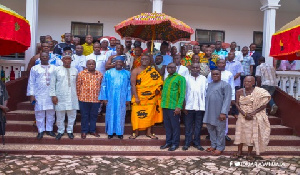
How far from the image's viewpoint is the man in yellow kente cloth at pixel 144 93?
5.77m

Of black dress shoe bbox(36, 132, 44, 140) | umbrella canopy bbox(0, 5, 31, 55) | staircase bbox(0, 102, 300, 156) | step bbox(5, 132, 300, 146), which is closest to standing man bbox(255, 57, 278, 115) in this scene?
staircase bbox(0, 102, 300, 156)

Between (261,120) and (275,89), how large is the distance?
300 centimetres

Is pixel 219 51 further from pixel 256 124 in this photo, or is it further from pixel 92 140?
pixel 92 140

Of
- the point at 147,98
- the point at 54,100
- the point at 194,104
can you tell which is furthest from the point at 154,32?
the point at 54,100

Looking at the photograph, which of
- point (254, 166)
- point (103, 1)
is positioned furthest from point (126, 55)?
point (103, 1)

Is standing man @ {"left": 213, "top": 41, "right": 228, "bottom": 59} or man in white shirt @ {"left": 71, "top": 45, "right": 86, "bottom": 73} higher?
standing man @ {"left": 213, "top": 41, "right": 228, "bottom": 59}

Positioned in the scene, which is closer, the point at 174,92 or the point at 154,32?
the point at 174,92

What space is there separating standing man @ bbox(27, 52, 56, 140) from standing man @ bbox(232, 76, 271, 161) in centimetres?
384

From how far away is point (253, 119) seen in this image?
5.22 meters

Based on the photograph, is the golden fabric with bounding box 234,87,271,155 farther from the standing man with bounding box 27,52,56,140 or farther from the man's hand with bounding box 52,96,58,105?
the standing man with bounding box 27,52,56,140

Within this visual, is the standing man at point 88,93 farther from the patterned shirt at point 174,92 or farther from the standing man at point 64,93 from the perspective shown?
the patterned shirt at point 174,92

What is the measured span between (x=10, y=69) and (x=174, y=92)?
16.1 feet

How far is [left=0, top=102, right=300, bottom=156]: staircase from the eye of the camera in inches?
210

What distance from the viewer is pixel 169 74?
5.60 metres
